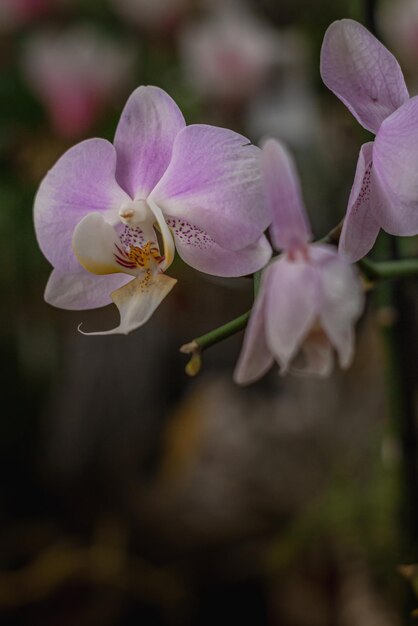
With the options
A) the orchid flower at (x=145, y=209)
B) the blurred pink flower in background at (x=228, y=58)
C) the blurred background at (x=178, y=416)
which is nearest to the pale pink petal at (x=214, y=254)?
the orchid flower at (x=145, y=209)

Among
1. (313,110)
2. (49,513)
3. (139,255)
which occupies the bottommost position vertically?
(49,513)

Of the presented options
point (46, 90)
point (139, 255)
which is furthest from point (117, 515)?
point (139, 255)

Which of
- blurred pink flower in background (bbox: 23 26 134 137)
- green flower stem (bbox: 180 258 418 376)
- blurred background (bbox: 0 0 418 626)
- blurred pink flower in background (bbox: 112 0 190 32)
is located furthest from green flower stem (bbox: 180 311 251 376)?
blurred pink flower in background (bbox: 112 0 190 32)

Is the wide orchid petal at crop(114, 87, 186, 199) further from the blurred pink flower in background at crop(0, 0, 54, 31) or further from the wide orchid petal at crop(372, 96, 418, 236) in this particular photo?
the blurred pink flower in background at crop(0, 0, 54, 31)

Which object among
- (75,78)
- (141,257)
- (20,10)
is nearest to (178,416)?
(75,78)

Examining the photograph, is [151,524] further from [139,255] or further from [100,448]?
[139,255]

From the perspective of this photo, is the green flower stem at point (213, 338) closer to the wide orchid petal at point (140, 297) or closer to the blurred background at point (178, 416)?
the wide orchid petal at point (140, 297)
